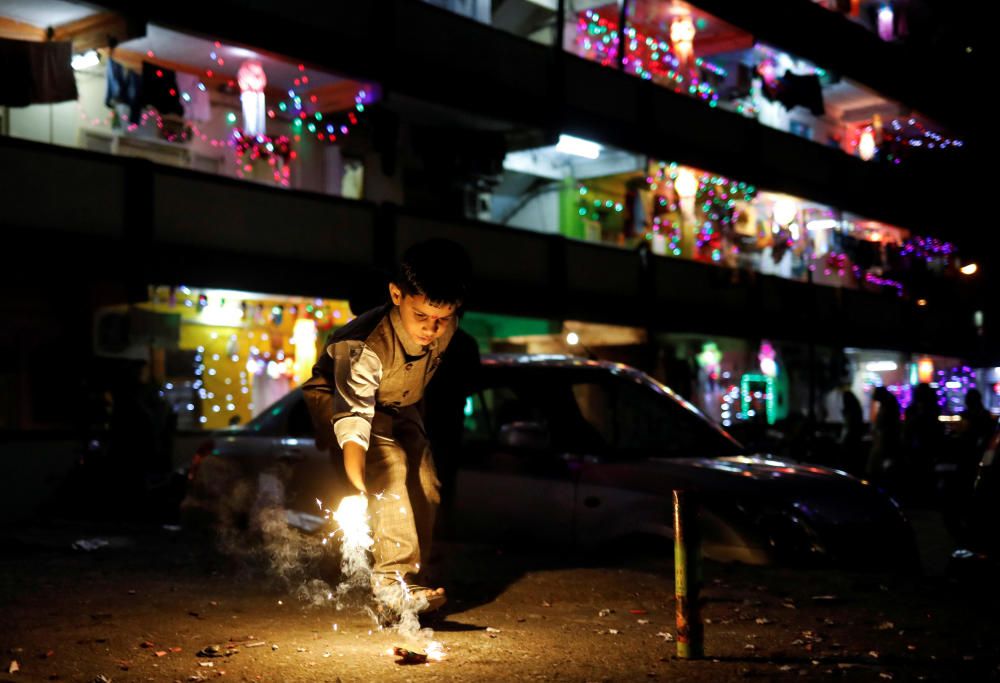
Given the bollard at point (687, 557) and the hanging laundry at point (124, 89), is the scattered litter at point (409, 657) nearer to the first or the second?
the bollard at point (687, 557)

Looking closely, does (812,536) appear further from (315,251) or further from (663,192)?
(663,192)

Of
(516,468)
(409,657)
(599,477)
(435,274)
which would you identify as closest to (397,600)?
(409,657)

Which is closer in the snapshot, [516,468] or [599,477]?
[599,477]

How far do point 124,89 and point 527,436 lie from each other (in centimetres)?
1134

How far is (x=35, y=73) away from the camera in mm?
16297

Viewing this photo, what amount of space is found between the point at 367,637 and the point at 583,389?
365cm

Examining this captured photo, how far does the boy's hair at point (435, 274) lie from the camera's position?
18.6 feet

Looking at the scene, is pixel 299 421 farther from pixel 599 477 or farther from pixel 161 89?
pixel 161 89

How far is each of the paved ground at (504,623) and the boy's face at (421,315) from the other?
1530mm

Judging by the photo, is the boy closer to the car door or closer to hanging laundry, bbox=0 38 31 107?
the car door

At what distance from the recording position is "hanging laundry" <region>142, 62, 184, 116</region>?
58.9ft

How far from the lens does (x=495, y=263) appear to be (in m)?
22.7

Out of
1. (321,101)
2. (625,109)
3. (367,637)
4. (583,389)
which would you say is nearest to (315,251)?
(321,101)

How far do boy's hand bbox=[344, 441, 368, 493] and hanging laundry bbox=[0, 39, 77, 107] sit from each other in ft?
41.2
